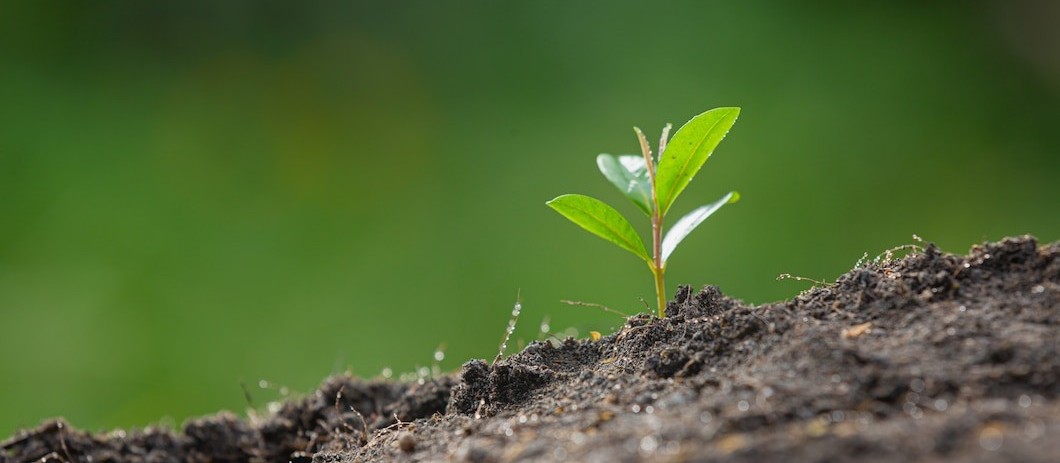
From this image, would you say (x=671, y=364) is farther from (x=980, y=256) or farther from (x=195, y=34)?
(x=195, y=34)

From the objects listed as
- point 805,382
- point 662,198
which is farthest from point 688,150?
point 805,382

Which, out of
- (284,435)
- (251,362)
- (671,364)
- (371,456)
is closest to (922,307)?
(671,364)

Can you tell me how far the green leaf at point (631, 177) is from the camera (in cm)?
100

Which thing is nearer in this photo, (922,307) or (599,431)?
(599,431)

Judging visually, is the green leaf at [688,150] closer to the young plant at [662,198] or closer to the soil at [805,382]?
the young plant at [662,198]

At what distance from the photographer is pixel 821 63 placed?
10.6 feet

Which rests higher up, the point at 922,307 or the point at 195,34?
the point at 195,34

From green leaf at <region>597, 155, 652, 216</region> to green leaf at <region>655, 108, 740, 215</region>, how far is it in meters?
0.02

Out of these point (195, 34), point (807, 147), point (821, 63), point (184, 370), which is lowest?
point (184, 370)

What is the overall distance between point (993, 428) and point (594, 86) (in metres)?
2.76

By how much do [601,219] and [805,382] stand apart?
0.34 metres

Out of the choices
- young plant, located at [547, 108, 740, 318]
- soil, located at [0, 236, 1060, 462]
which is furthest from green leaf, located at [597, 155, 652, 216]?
soil, located at [0, 236, 1060, 462]

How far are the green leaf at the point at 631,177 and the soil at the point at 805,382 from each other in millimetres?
110

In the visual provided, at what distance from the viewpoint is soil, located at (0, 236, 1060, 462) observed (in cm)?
59
